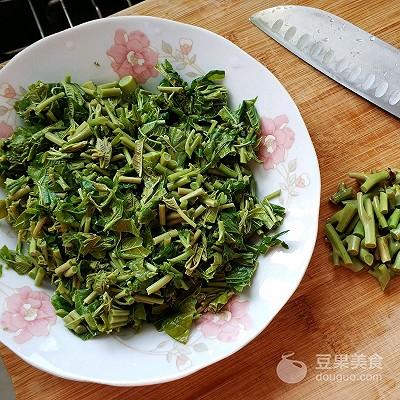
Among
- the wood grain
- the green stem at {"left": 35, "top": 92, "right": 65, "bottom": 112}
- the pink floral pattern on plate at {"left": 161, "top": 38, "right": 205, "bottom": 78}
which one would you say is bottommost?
the wood grain

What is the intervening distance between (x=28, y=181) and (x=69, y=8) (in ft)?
3.47

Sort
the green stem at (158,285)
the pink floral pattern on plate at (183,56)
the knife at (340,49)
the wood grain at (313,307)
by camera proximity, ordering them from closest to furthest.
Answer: the green stem at (158,285) < the wood grain at (313,307) < the pink floral pattern on plate at (183,56) < the knife at (340,49)

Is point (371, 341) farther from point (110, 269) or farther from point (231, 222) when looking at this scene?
point (110, 269)

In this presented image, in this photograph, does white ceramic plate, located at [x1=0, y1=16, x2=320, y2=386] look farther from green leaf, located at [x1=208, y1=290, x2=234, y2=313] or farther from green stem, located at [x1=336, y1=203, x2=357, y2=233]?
green stem, located at [x1=336, y1=203, x2=357, y2=233]

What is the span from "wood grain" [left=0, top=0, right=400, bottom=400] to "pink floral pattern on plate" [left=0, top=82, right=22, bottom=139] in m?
0.51

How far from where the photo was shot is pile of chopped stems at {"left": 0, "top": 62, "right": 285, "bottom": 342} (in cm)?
161

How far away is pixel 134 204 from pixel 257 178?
37cm

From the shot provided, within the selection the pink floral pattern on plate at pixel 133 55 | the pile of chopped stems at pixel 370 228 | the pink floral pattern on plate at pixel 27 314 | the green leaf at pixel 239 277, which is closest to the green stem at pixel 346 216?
the pile of chopped stems at pixel 370 228

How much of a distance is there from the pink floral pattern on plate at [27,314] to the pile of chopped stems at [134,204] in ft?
0.12

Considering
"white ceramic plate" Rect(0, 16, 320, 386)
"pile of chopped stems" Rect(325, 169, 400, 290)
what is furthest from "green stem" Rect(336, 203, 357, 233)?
"white ceramic plate" Rect(0, 16, 320, 386)

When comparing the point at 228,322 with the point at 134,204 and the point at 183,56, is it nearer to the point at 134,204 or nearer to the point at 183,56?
the point at 134,204

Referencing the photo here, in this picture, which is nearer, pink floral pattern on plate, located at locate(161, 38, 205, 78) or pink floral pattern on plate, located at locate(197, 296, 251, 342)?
pink floral pattern on plate, located at locate(197, 296, 251, 342)

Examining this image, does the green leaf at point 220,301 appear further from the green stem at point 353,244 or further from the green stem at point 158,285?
the green stem at point 353,244

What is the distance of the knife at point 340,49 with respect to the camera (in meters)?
1.97
